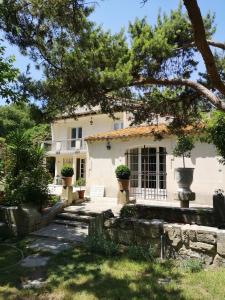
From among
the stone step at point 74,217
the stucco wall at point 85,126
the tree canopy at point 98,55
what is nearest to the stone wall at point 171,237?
the tree canopy at point 98,55

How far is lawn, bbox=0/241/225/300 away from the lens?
5.20 m

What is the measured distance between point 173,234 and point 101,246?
5.89 ft

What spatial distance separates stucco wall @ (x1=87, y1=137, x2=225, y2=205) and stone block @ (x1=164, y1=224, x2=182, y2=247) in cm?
815

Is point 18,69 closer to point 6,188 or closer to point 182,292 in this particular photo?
point 6,188

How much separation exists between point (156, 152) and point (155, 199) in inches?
99.0

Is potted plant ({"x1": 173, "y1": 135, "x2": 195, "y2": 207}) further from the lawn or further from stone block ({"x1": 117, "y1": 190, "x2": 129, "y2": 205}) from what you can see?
the lawn

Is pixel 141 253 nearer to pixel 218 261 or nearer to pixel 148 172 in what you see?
pixel 218 261

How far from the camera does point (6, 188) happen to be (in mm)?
11156

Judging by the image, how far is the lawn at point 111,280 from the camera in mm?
5203

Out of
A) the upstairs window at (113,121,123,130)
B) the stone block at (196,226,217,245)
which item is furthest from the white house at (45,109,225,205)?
the stone block at (196,226,217,245)

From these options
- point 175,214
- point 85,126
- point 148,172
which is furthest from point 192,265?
point 85,126

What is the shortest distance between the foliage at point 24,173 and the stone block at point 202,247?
5.99 m

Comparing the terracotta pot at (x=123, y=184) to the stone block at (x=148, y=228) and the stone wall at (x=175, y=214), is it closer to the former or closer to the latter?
the stone wall at (x=175, y=214)

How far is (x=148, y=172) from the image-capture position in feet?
56.7
